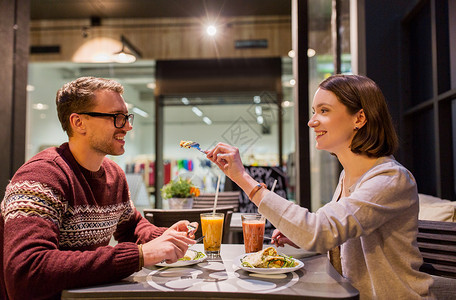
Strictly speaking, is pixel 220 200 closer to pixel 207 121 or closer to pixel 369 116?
pixel 369 116

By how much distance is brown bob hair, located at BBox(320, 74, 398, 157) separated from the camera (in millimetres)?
1449

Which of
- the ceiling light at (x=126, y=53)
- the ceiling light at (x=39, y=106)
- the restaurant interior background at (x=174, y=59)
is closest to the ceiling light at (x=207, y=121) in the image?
the restaurant interior background at (x=174, y=59)

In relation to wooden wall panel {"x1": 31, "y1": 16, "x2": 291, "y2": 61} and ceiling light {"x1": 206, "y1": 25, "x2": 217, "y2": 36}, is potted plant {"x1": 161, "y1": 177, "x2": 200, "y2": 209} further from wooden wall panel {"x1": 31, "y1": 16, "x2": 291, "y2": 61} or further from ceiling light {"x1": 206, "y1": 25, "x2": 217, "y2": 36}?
ceiling light {"x1": 206, "y1": 25, "x2": 217, "y2": 36}

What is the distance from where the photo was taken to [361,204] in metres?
1.27

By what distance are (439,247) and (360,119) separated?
2.57 ft

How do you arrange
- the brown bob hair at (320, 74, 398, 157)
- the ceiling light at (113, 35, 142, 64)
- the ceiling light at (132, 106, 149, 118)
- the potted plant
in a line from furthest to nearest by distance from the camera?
the ceiling light at (132, 106, 149, 118), the ceiling light at (113, 35, 142, 64), the potted plant, the brown bob hair at (320, 74, 398, 157)

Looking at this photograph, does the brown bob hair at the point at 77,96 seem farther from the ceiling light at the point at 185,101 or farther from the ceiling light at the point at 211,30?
the ceiling light at the point at 211,30

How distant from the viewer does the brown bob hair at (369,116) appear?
1449mm

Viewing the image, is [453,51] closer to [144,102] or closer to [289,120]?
[289,120]

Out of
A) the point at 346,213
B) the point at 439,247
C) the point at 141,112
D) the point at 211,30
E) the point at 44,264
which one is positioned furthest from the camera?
the point at 141,112

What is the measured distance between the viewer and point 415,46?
336 cm

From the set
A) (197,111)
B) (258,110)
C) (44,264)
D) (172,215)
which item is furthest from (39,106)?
(44,264)

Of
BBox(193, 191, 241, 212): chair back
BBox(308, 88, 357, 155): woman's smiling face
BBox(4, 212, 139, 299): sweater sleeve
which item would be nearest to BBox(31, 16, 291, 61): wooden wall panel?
BBox(193, 191, 241, 212): chair back

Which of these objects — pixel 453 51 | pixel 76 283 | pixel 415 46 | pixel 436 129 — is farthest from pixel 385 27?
pixel 76 283
